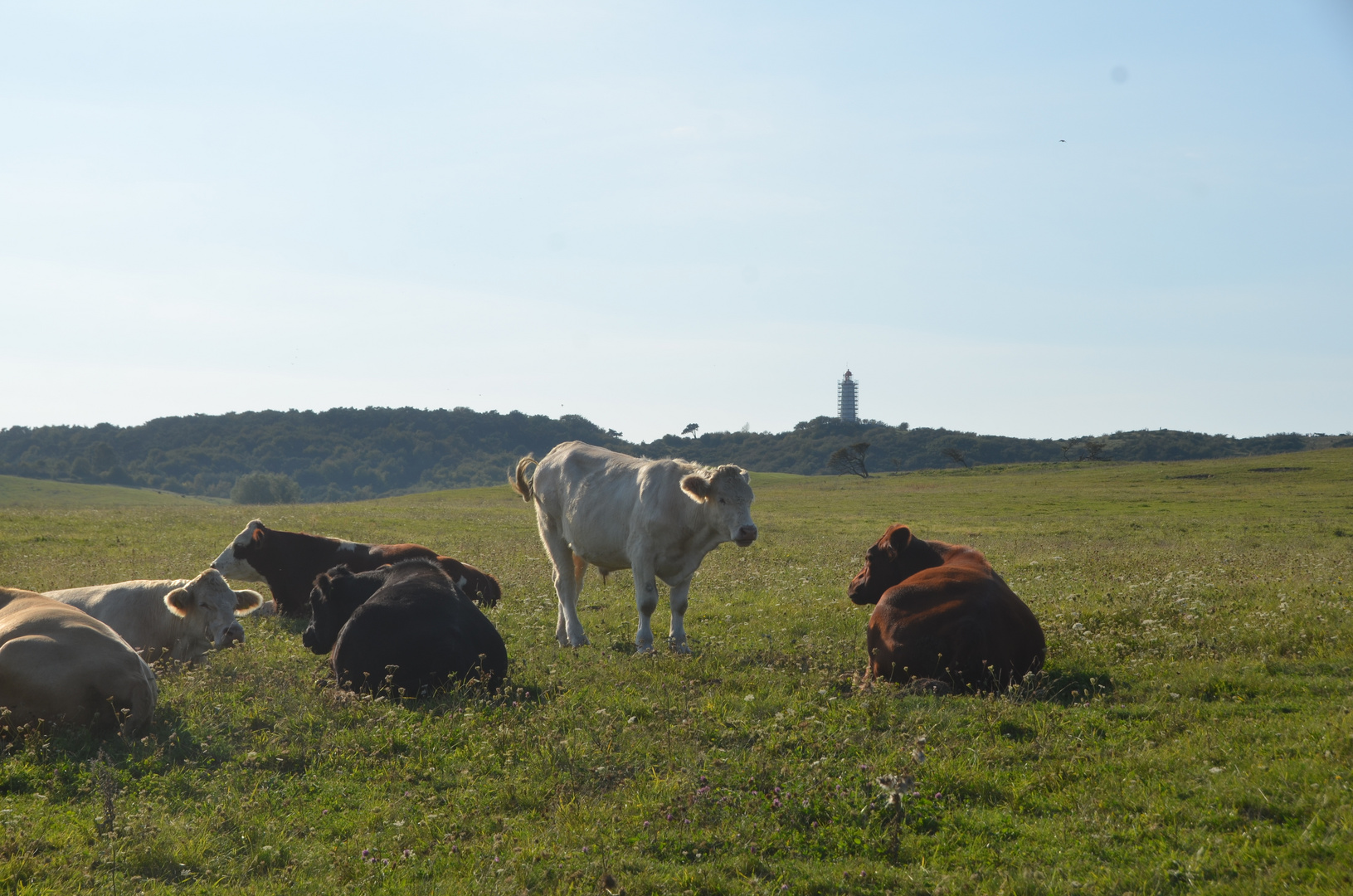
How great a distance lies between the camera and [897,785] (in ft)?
18.1

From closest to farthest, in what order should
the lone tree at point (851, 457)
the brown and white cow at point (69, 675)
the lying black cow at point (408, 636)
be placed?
1. the brown and white cow at point (69, 675)
2. the lying black cow at point (408, 636)
3. the lone tree at point (851, 457)

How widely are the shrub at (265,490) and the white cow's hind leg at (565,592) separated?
342 feet

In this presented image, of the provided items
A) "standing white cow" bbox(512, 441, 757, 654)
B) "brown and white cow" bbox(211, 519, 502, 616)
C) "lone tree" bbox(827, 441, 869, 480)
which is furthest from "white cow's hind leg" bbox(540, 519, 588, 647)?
"lone tree" bbox(827, 441, 869, 480)

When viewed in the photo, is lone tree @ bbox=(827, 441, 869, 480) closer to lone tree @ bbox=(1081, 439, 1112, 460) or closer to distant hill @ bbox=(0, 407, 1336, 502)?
distant hill @ bbox=(0, 407, 1336, 502)

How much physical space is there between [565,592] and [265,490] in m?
109

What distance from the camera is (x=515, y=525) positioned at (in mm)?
36438

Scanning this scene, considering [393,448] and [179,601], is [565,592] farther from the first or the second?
[393,448]

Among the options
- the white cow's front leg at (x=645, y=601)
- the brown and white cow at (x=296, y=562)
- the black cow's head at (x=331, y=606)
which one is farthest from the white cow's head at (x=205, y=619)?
the white cow's front leg at (x=645, y=601)

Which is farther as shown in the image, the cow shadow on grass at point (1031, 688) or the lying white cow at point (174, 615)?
the lying white cow at point (174, 615)

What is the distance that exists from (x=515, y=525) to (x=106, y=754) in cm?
3019

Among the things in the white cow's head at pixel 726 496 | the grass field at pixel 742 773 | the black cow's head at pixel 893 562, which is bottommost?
the grass field at pixel 742 773

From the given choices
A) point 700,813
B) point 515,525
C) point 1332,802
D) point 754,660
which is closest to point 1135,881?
point 1332,802

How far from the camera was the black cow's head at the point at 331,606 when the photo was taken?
31.8ft

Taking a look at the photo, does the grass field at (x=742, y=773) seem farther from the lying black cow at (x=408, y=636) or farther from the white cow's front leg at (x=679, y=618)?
the lying black cow at (x=408, y=636)
